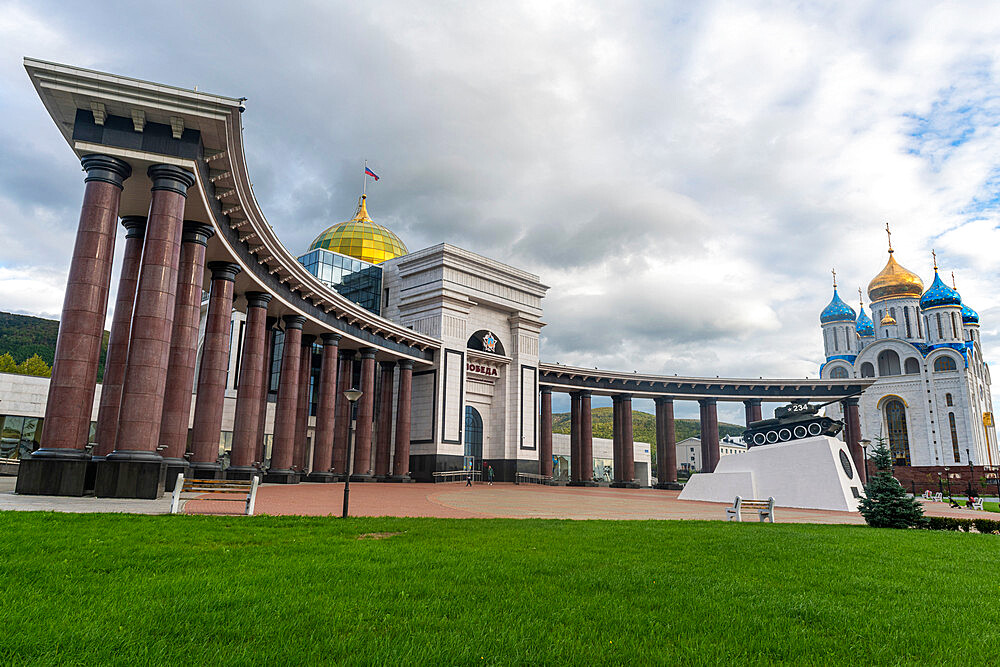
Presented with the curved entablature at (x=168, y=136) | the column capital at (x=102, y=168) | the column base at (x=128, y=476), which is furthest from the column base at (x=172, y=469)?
the column capital at (x=102, y=168)

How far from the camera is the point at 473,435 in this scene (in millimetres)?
55719

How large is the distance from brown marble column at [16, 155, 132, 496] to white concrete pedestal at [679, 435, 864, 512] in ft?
95.4

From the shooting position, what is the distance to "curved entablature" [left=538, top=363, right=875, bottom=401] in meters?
64.4

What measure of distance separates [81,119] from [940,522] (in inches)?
1183

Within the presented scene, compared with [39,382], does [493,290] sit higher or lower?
higher

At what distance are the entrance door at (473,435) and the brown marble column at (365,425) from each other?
1003 centimetres

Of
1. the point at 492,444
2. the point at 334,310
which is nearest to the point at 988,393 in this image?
the point at 492,444

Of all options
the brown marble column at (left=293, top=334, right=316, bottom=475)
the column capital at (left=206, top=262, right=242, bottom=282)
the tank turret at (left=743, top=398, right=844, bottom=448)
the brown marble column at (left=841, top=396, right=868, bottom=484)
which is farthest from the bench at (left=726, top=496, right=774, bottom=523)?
the brown marble column at (left=841, top=396, right=868, bottom=484)

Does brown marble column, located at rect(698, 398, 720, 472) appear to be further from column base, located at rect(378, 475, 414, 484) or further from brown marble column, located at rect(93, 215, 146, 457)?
brown marble column, located at rect(93, 215, 146, 457)

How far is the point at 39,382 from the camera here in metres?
42.4

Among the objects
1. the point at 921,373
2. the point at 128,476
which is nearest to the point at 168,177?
the point at 128,476

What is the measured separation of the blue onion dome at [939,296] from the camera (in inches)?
3455

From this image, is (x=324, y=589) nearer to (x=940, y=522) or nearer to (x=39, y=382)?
(x=940, y=522)

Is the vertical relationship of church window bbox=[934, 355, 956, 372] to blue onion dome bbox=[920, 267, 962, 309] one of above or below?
below
